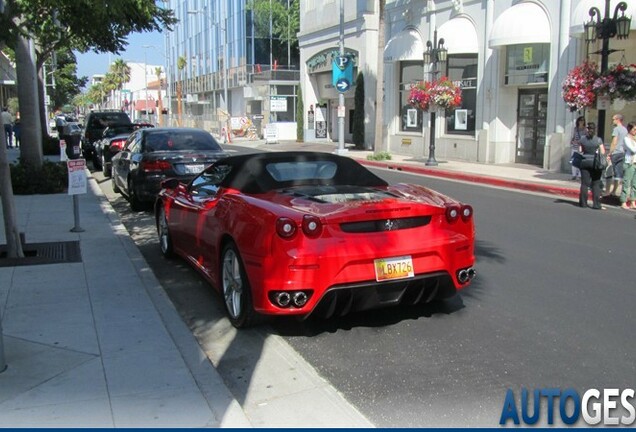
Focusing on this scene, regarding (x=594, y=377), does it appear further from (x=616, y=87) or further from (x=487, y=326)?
(x=616, y=87)

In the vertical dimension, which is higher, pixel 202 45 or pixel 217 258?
pixel 202 45

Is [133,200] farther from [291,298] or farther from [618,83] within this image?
[618,83]

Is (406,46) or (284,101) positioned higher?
(406,46)

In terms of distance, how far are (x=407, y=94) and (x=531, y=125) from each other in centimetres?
800

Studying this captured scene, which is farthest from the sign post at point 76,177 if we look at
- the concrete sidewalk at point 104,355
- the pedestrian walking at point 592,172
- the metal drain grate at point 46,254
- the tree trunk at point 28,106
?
the pedestrian walking at point 592,172

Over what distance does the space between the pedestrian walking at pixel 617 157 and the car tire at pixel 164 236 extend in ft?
31.4

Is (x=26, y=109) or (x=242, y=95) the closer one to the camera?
(x=26, y=109)

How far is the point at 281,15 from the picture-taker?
169 feet

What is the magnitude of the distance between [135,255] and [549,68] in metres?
16.3

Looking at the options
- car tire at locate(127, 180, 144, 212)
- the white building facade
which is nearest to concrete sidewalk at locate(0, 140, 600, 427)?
car tire at locate(127, 180, 144, 212)

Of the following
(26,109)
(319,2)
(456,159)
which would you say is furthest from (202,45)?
(26,109)

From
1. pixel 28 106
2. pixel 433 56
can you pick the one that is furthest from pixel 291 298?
pixel 433 56

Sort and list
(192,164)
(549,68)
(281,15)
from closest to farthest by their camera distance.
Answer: (192,164), (549,68), (281,15)

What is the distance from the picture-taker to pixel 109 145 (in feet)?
58.3
